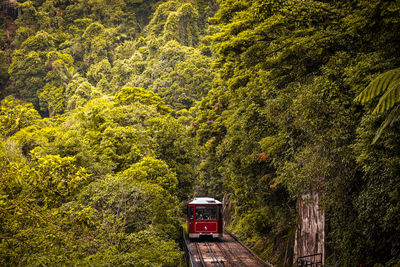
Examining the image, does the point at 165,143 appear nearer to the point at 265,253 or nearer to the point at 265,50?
the point at 265,253

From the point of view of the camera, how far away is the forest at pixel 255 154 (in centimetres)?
693

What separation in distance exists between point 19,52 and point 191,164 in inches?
2278

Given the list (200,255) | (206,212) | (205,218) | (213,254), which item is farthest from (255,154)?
(205,218)

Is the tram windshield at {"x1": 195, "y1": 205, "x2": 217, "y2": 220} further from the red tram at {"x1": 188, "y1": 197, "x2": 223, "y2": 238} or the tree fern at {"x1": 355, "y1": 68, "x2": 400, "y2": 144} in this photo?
the tree fern at {"x1": 355, "y1": 68, "x2": 400, "y2": 144}

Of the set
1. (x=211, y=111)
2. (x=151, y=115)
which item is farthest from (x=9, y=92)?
(x=211, y=111)

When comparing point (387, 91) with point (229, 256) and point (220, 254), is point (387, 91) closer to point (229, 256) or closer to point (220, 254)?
point (229, 256)

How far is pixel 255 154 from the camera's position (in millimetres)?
15859

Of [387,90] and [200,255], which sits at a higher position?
[387,90]

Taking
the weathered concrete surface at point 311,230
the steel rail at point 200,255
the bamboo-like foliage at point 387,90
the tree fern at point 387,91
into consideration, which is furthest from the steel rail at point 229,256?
the bamboo-like foliage at point 387,90

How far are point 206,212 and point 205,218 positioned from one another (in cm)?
37

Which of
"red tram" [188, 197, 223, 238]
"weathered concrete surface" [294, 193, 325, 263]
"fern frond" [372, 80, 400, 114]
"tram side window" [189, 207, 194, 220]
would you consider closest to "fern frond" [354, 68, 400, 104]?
"fern frond" [372, 80, 400, 114]

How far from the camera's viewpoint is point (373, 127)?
7539 millimetres

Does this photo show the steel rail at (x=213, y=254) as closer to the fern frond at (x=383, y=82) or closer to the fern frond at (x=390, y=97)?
the fern frond at (x=383, y=82)

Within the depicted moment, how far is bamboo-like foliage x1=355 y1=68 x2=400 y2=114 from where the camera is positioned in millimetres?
5328
